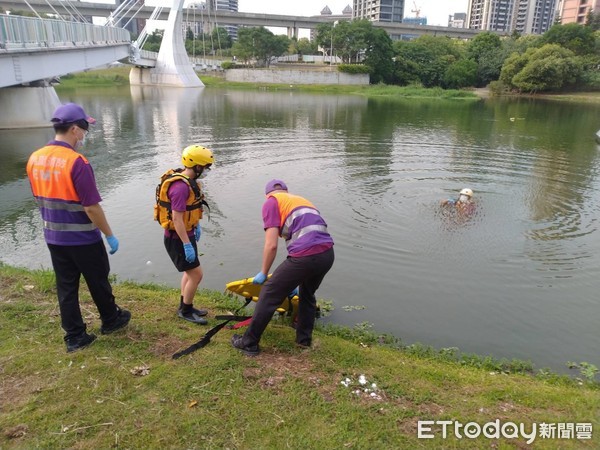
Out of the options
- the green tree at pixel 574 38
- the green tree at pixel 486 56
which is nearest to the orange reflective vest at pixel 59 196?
the green tree at pixel 486 56

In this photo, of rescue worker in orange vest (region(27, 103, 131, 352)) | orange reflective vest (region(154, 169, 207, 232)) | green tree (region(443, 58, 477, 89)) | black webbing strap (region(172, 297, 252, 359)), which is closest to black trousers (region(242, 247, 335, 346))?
black webbing strap (region(172, 297, 252, 359))

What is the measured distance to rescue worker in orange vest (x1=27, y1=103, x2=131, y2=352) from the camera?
4727 millimetres

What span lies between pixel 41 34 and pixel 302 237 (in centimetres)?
2578

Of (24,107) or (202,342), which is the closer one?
(202,342)

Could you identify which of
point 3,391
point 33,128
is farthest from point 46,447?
point 33,128

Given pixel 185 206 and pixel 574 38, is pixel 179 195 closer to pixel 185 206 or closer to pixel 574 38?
pixel 185 206

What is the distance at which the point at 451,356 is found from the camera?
20.4ft

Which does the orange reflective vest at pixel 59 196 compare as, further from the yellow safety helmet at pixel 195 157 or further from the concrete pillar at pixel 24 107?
the concrete pillar at pixel 24 107

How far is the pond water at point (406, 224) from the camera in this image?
24.8 feet

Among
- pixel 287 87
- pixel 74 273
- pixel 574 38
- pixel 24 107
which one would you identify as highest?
pixel 574 38

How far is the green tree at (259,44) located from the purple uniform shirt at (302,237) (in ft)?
334

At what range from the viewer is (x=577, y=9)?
447ft

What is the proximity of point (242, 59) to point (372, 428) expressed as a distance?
111 meters

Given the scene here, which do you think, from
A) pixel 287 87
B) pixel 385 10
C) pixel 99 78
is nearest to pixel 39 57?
pixel 287 87
